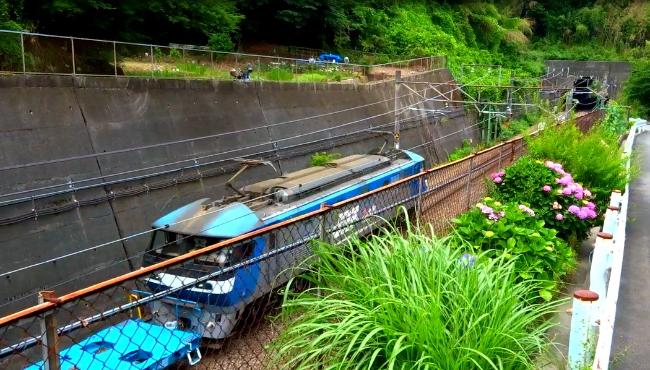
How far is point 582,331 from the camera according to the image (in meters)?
3.22

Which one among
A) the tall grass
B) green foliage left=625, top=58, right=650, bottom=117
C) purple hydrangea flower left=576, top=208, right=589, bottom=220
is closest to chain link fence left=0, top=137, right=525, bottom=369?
the tall grass

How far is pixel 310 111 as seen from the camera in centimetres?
1969

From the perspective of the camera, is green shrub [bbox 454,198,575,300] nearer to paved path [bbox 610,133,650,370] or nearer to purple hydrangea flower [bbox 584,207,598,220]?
paved path [bbox 610,133,650,370]

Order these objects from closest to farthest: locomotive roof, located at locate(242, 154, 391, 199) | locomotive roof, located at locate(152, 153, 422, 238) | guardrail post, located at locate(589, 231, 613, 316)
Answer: guardrail post, located at locate(589, 231, 613, 316) → locomotive roof, located at locate(152, 153, 422, 238) → locomotive roof, located at locate(242, 154, 391, 199)

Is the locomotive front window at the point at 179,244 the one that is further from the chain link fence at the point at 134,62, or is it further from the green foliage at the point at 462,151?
the green foliage at the point at 462,151

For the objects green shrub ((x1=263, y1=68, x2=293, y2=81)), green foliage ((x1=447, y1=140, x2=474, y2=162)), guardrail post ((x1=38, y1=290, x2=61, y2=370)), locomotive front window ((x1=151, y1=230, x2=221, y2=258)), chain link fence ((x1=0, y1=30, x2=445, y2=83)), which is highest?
chain link fence ((x1=0, y1=30, x2=445, y2=83))

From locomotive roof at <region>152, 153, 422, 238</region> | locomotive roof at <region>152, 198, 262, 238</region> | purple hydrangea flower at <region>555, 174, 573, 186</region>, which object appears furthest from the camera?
locomotive roof at <region>152, 153, 422, 238</region>

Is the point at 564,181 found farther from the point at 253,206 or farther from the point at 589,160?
the point at 253,206

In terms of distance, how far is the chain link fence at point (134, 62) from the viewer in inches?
453

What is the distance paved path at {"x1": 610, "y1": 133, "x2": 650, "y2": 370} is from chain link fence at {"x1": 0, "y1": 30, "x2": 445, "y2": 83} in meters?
11.6

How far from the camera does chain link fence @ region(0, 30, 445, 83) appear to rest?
453 inches

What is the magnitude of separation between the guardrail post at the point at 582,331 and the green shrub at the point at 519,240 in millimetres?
1335

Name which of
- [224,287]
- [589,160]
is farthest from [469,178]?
[224,287]

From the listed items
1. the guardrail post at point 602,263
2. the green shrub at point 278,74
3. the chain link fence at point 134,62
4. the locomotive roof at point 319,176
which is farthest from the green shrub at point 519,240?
the green shrub at point 278,74
